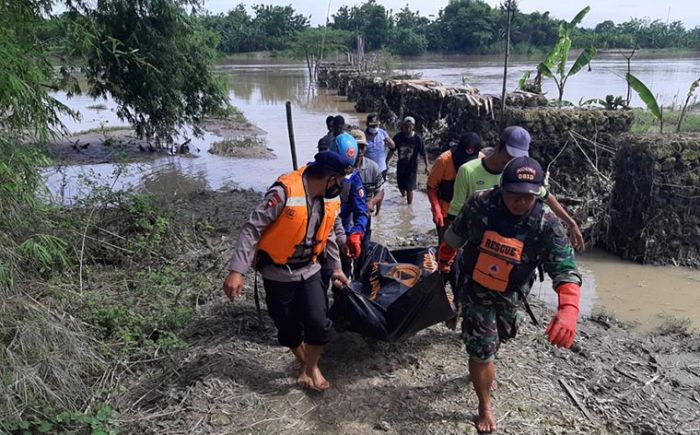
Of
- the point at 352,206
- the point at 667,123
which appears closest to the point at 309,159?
the point at 352,206

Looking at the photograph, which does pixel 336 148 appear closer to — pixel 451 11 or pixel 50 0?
pixel 50 0

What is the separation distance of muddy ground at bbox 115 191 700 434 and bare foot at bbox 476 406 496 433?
8 cm

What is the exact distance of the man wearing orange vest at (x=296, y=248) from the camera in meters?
2.97

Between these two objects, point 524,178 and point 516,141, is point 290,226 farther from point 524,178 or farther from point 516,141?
point 516,141

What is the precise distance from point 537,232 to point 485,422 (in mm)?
1167

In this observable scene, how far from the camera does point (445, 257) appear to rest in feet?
A: 11.1

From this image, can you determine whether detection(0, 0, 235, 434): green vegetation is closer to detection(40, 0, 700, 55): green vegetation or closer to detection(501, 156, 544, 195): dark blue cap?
detection(501, 156, 544, 195): dark blue cap

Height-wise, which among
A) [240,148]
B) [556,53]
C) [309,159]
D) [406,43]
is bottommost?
[309,159]

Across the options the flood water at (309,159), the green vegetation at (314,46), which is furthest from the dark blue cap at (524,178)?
the green vegetation at (314,46)

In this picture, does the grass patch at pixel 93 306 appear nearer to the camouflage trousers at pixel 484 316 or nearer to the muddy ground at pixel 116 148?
the camouflage trousers at pixel 484 316

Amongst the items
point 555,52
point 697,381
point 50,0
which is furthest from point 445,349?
point 555,52

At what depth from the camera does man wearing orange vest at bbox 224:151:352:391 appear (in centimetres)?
297

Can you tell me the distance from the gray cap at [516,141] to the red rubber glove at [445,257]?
2.75ft

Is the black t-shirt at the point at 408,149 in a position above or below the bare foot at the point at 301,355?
above
